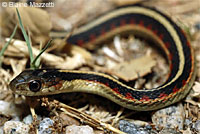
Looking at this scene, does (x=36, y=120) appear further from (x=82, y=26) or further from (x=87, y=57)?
(x=82, y=26)

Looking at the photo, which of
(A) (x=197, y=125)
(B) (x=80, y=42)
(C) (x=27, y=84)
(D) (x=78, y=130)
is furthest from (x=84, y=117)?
(B) (x=80, y=42)

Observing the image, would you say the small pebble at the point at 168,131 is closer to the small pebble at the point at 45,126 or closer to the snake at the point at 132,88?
the snake at the point at 132,88

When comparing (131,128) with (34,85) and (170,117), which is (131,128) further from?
(34,85)

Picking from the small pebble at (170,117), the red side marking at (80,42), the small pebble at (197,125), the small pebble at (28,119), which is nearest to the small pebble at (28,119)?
the small pebble at (28,119)

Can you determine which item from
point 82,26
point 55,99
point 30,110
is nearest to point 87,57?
point 82,26

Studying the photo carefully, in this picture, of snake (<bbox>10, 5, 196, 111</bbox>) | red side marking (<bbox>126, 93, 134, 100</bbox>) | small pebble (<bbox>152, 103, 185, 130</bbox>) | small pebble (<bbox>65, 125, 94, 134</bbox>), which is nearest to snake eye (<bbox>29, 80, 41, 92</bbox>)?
snake (<bbox>10, 5, 196, 111</bbox>)

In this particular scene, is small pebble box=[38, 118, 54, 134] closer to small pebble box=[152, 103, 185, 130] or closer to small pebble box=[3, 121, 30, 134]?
small pebble box=[3, 121, 30, 134]

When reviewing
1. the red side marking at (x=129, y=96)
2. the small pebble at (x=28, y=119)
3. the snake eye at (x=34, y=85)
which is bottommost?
the small pebble at (x=28, y=119)
